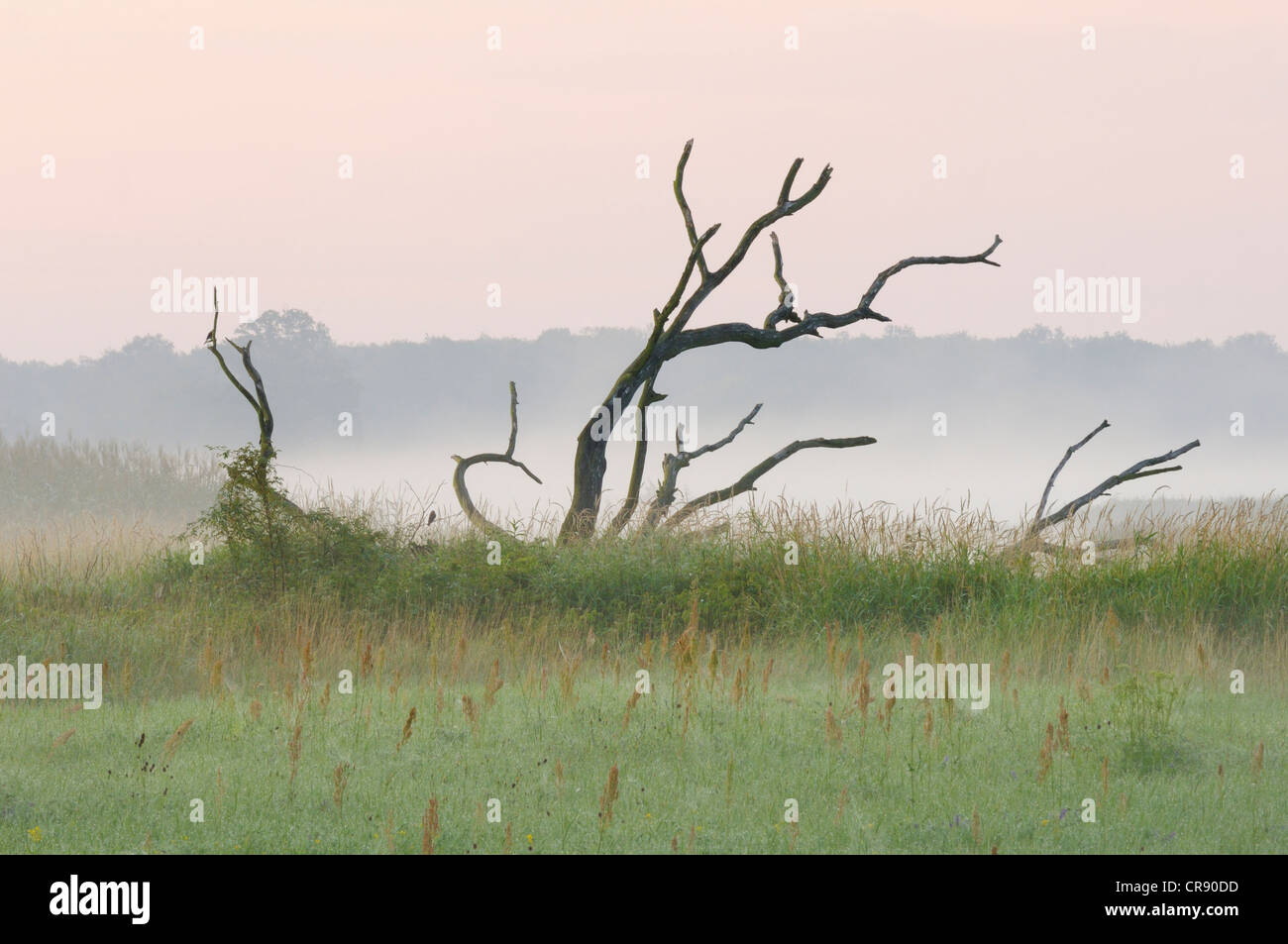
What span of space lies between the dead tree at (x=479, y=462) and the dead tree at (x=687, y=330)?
940 millimetres

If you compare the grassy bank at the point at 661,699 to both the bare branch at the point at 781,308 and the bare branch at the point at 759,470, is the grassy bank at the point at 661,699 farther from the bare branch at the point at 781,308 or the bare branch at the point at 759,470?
the bare branch at the point at 781,308

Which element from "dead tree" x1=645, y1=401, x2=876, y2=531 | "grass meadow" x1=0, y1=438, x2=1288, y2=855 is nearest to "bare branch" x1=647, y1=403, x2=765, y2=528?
"dead tree" x1=645, y1=401, x2=876, y2=531

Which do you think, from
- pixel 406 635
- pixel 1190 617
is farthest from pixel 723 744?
pixel 1190 617

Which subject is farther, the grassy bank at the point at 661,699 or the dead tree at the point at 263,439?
the dead tree at the point at 263,439

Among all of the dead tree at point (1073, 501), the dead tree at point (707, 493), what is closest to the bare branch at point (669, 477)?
the dead tree at point (707, 493)

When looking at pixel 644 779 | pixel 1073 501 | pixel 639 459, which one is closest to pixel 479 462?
pixel 639 459

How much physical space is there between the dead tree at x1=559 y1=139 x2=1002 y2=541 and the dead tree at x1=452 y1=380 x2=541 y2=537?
3.09 feet

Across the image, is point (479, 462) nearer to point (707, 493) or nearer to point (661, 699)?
point (707, 493)

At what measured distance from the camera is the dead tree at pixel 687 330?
17812 millimetres

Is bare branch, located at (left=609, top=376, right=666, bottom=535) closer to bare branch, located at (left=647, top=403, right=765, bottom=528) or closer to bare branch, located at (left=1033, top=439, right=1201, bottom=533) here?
bare branch, located at (left=647, top=403, right=765, bottom=528)

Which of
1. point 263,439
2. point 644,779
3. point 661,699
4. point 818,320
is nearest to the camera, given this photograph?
point 644,779

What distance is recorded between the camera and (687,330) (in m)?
18.3

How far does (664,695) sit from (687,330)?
9.62m

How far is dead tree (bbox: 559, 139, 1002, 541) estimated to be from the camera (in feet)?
58.4
